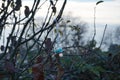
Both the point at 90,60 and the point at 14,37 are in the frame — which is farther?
the point at 90,60

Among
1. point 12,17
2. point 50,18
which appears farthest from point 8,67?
point 12,17

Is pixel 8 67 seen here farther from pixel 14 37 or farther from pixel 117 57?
pixel 117 57

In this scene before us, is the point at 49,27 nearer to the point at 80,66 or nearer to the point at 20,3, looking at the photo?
the point at 20,3

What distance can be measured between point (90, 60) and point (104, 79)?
1.30ft

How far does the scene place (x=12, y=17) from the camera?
261cm

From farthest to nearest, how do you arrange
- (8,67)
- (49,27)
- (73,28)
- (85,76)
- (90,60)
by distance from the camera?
(90,60), (85,76), (73,28), (49,27), (8,67)

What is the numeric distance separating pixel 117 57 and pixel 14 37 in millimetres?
1587

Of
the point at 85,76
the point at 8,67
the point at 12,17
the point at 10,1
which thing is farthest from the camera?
the point at 85,76

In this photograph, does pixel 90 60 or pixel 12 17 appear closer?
pixel 12 17

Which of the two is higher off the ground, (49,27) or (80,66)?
(49,27)

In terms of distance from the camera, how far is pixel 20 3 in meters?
2.41

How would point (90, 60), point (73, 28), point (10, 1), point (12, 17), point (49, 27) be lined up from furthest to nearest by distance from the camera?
point (90, 60)
point (73, 28)
point (12, 17)
point (10, 1)
point (49, 27)

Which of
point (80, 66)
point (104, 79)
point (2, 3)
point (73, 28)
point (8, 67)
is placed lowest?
point (104, 79)

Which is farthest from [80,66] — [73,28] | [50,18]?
[50,18]
